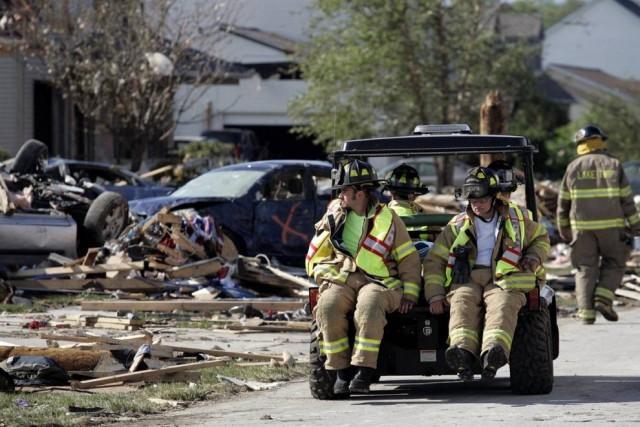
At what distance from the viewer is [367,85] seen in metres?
40.6

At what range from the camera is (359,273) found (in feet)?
30.4

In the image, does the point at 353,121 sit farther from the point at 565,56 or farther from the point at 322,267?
the point at 565,56

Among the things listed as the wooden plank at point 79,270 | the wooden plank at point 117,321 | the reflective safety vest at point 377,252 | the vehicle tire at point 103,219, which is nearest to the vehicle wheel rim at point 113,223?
the vehicle tire at point 103,219

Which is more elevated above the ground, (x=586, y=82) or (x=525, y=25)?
(x=525, y=25)

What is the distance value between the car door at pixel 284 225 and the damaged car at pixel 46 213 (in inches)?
79.6

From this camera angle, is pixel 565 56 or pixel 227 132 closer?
pixel 227 132

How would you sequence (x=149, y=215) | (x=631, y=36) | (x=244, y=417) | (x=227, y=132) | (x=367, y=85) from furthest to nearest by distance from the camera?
(x=631, y=36) < (x=227, y=132) < (x=367, y=85) < (x=149, y=215) < (x=244, y=417)

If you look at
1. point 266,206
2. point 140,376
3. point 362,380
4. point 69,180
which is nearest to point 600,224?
point 266,206

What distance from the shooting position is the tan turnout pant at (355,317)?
8984mm

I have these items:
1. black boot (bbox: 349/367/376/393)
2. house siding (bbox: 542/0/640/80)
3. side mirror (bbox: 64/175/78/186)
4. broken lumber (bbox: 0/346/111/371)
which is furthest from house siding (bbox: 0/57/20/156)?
house siding (bbox: 542/0/640/80)

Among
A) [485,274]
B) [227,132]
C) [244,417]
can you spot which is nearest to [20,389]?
[244,417]

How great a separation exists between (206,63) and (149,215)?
52.4 ft

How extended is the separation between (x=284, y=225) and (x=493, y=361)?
9550 mm

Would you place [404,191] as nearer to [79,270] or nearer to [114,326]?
[114,326]
